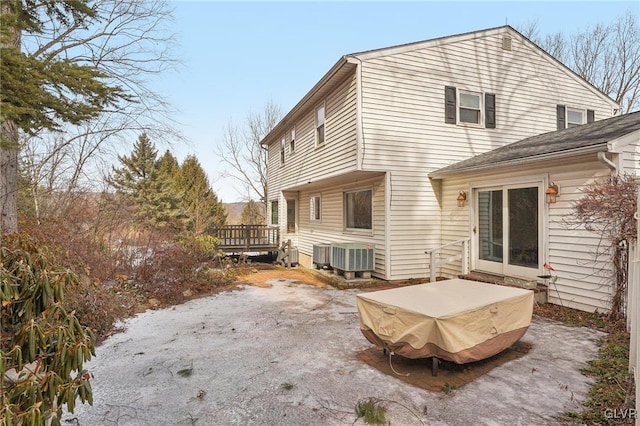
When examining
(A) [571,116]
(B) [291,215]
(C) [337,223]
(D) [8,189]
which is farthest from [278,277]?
(A) [571,116]

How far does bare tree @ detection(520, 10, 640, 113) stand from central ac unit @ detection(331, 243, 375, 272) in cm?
1896

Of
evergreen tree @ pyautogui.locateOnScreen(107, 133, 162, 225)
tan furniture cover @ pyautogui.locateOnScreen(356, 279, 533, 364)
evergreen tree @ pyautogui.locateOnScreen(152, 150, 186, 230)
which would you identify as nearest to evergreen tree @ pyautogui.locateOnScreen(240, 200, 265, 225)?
evergreen tree @ pyautogui.locateOnScreen(152, 150, 186, 230)

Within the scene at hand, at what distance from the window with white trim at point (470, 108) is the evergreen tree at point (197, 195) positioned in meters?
20.5

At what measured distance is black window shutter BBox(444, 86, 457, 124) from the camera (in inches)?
365

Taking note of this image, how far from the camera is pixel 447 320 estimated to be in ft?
10.5

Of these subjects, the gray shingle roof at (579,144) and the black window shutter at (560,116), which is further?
the black window shutter at (560,116)

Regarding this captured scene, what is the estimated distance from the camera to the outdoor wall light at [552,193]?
620cm

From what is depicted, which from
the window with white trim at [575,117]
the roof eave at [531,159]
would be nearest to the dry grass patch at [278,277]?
the roof eave at [531,159]

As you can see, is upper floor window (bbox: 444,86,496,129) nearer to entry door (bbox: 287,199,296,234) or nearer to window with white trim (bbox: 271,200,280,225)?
entry door (bbox: 287,199,296,234)

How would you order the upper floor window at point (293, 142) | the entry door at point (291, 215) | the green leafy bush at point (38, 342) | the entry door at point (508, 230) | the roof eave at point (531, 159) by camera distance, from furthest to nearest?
the entry door at point (291, 215)
the upper floor window at point (293, 142)
the entry door at point (508, 230)
the roof eave at point (531, 159)
the green leafy bush at point (38, 342)

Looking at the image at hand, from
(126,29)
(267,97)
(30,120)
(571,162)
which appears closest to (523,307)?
(571,162)

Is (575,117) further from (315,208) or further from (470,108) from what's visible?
(315,208)

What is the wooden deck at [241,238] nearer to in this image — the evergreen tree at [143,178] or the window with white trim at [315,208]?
the window with white trim at [315,208]

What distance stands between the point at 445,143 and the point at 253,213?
20900 millimetres
